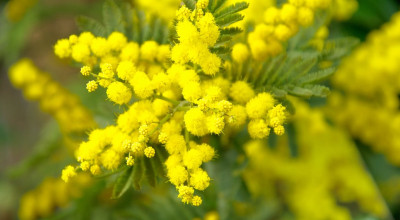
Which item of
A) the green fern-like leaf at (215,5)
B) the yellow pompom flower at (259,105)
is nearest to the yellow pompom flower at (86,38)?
the green fern-like leaf at (215,5)

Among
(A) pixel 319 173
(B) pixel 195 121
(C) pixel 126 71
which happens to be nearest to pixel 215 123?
(B) pixel 195 121

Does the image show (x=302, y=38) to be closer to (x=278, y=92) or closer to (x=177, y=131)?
(x=278, y=92)

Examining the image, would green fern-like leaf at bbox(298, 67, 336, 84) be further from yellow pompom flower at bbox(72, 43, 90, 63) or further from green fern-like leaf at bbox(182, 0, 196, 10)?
yellow pompom flower at bbox(72, 43, 90, 63)

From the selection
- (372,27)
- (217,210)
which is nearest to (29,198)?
(217,210)

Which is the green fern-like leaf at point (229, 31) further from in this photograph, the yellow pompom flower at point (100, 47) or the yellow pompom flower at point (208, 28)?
the yellow pompom flower at point (100, 47)

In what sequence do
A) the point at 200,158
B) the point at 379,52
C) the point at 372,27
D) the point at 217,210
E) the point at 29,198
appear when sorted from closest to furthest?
1. the point at 200,158
2. the point at 217,210
3. the point at 379,52
4. the point at 29,198
5. the point at 372,27

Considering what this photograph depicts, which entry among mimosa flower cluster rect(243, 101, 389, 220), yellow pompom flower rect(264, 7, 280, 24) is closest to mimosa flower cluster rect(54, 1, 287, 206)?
yellow pompom flower rect(264, 7, 280, 24)

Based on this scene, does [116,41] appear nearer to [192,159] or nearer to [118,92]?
[118,92]
